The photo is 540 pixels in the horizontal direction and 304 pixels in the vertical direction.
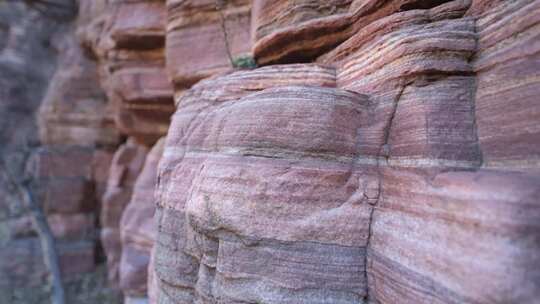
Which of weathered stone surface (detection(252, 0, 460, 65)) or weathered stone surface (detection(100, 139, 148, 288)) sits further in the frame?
weathered stone surface (detection(100, 139, 148, 288))

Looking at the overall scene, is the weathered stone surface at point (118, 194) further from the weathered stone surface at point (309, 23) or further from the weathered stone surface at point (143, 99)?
the weathered stone surface at point (309, 23)

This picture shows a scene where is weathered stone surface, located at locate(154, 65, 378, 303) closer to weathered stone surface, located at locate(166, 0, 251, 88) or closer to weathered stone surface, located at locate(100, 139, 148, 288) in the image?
weathered stone surface, located at locate(166, 0, 251, 88)

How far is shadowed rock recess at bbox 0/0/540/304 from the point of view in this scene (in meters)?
1.63

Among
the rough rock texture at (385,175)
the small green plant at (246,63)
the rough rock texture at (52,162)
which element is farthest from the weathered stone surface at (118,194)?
the rough rock texture at (385,175)

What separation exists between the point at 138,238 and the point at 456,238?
5456 millimetres

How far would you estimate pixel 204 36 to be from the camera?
4867mm

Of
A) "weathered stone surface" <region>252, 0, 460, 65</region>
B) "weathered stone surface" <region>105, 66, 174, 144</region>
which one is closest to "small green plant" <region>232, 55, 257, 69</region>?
"weathered stone surface" <region>252, 0, 460, 65</region>

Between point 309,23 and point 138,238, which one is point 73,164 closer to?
point 138,238

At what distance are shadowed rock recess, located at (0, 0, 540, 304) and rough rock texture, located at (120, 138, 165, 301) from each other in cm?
259

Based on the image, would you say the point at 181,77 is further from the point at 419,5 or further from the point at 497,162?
the point at 497,162

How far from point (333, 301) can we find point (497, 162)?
1.28 metres

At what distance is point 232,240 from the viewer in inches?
90.4

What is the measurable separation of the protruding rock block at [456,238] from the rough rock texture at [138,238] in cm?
445

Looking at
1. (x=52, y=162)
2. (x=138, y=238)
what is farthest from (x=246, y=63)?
(x=52, y=162)
